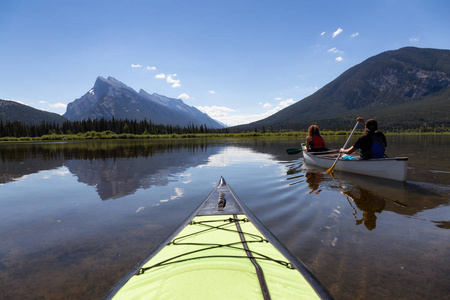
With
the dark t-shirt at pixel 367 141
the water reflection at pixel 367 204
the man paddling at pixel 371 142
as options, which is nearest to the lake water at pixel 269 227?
the water reflection at pixel 367 204

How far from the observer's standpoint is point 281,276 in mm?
2975

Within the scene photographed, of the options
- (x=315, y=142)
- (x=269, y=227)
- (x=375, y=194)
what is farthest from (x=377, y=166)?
(x=269, y=227)

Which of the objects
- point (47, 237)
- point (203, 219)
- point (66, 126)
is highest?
point (66, 126)

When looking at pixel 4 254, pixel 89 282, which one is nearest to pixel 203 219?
pixel 89 282

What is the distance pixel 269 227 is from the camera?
19.6ft

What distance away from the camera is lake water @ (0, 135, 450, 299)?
381 cm

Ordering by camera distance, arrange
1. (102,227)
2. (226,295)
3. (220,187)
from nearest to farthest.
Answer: (226,295) → (102,227) → (220,187)

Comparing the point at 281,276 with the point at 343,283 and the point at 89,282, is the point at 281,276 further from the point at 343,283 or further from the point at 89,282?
the point at 89,282

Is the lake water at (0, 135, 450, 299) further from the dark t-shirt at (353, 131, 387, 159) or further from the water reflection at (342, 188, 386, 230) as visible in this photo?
the dark t-shirt at (353, 131, 387, 159)

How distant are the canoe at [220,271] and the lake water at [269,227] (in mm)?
977

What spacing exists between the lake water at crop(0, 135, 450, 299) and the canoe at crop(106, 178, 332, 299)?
3.21 feet

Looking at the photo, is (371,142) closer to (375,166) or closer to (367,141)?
(367,141)

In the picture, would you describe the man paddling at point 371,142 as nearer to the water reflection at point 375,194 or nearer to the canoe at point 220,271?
the water reflection at point 375,194

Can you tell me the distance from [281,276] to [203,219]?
8.63 ft
